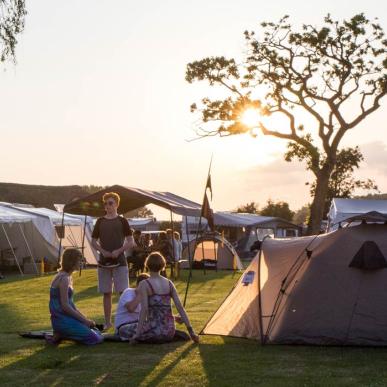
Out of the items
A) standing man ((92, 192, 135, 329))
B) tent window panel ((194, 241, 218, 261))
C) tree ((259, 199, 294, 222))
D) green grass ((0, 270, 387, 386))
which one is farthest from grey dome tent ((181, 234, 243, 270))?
tree ((259, 199, 294, 222))

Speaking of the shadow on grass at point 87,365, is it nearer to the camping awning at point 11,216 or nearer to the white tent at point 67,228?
the camping awning at point 11,216

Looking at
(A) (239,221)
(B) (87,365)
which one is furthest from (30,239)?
(B) (87,365)

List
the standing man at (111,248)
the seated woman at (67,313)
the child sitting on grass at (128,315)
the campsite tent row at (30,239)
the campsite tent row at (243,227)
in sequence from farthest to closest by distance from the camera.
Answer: the campsite tent row at (243,227) < the campsite tent row at (30,239) < the standing man at (111,248) < the child sitting on grass at (128,315) < the seated woman at (67,313)

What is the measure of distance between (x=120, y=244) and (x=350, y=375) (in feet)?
13.4

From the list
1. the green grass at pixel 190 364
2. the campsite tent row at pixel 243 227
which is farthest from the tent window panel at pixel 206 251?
the green grass at pixel 190 364

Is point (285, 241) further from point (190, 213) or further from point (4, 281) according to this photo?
point (4, 281)

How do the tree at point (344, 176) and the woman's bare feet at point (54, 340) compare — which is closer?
the woman's bare feet at point (54, 340)

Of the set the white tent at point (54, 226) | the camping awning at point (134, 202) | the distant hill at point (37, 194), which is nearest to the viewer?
the camping awning at point (134, 202)

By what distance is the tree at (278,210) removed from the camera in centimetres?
7762

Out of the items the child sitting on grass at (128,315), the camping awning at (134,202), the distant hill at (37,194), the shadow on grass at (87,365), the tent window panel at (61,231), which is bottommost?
the shadow on grass at (87,365)

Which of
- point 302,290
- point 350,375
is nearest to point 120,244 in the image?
point 302,290

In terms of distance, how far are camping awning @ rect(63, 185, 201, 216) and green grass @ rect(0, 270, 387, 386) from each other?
1190cm

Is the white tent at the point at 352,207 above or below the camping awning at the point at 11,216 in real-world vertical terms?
above

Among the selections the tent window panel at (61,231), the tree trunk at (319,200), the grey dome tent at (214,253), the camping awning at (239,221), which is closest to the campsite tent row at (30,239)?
the tent window panel at (61,231)
